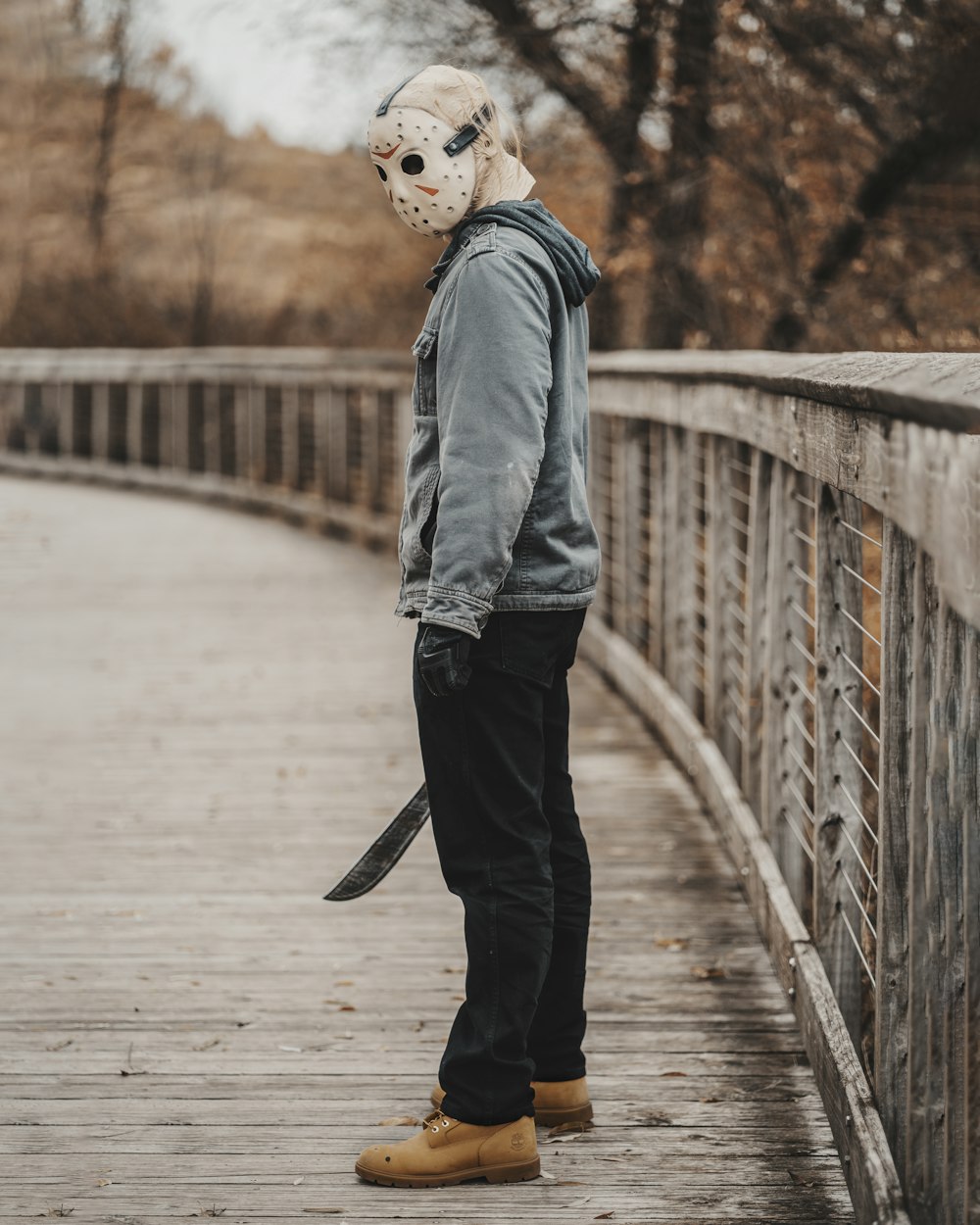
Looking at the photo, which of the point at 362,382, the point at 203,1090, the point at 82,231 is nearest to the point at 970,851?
the point at 203,1090

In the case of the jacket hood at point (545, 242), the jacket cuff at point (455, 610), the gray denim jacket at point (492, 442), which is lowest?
the jacket cuff at point (455, 610)

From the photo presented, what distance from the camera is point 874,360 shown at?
10.2ft

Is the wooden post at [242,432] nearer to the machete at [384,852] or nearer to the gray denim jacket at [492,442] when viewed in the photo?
the machete at [384,852]

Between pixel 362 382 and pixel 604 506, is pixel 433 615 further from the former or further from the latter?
pixel 362 382

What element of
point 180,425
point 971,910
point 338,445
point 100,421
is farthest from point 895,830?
point 100,421

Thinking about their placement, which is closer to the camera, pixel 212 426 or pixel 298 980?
pixel 298 980

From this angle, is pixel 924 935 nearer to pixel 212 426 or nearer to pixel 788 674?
pixel 788 674

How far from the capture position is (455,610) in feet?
9.16

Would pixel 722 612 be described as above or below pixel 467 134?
below

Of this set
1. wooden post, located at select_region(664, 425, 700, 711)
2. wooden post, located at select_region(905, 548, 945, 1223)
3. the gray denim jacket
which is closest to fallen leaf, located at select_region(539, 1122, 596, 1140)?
wooden post, located at select_region(905, 548, 945, 1223)

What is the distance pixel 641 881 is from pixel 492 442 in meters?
2.36

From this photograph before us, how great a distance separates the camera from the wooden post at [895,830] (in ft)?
8.81

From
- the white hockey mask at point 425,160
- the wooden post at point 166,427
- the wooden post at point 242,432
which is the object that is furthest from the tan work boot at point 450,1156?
the wooden post at point 166,427

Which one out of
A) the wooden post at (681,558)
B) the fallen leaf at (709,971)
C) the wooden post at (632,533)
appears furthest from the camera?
the wooden post at (632,533)
